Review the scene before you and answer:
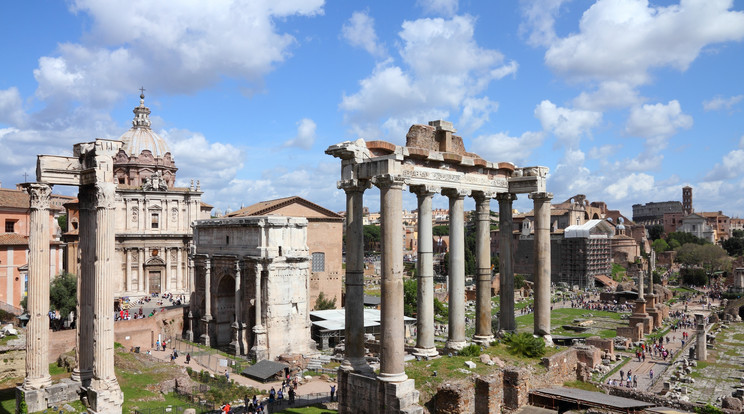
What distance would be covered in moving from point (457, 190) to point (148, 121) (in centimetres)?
4448

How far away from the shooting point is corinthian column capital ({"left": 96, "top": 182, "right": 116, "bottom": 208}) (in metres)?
14.5

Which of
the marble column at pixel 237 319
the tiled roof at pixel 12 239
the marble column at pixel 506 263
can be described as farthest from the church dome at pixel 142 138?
the marble column at pixel 506 263

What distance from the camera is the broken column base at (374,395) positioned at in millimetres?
12164

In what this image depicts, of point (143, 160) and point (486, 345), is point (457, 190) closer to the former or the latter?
point (486, 345)

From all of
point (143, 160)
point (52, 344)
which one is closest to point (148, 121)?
point (143, 160)

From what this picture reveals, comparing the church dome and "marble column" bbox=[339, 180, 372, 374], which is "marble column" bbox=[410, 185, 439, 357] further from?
the church dome

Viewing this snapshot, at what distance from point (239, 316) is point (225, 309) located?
399 centimetres

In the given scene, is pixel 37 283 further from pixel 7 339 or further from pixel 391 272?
pixel 7 339

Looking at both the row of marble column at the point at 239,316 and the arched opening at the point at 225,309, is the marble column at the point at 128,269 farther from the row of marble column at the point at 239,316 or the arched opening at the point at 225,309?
the arched opening at the point at 225,309

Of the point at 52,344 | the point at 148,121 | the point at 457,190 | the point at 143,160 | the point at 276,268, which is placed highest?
the point at 148,121

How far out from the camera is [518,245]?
8556 cm

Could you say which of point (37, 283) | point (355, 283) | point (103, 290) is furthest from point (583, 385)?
point (37, 283)

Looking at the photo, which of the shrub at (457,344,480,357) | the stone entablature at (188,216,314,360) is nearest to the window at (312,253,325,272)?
the stone entablature at (188,216,314,360)

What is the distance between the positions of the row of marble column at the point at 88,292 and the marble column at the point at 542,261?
41.0 ft
